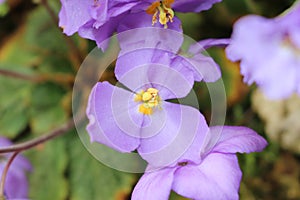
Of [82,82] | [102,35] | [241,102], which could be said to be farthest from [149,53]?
[241,102]

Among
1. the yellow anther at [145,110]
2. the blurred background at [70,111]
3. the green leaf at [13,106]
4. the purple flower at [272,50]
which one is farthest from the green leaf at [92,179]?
the purple flower at [272,50]

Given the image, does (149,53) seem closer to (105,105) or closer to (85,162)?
(105,105)

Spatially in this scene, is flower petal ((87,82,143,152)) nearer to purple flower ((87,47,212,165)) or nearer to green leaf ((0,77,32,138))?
purple flower ((87,47,212,165))

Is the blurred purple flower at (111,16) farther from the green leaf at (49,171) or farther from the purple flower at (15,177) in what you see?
the green leaf at (49,171)

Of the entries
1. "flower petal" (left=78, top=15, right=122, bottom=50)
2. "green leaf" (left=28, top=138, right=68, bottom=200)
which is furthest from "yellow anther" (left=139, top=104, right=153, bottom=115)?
"green leaf" (left=28, top=138, right=68, bottom=200)

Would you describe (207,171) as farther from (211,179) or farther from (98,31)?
(98,31)

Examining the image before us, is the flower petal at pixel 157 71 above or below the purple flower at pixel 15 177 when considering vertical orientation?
above

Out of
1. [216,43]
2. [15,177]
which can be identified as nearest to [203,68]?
[216,43]
